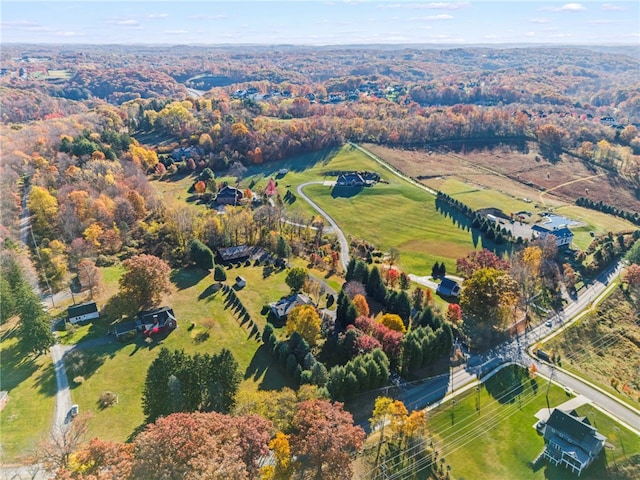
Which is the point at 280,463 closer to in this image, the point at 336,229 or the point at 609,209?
the point at 336,229

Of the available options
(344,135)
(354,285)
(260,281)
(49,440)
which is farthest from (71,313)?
(344,135)

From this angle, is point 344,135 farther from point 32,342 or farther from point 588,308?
point 32,342

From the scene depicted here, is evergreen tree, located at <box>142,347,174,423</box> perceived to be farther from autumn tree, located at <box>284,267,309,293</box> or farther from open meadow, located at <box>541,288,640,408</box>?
open meadow, located at <box>541,288,640,408</box>

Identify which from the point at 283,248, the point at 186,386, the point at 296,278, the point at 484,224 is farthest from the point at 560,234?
the point at 186,386

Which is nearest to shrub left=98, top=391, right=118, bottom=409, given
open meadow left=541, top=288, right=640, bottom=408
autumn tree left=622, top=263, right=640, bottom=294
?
open meadow left=541, top=288, right=640, bottom=408

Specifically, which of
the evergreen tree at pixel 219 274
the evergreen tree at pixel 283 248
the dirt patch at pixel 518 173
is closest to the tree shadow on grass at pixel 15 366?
the evergreen tree at pixel 219 274

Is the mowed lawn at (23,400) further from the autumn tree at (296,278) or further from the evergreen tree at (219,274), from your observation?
the autumn tree at (296,278)
